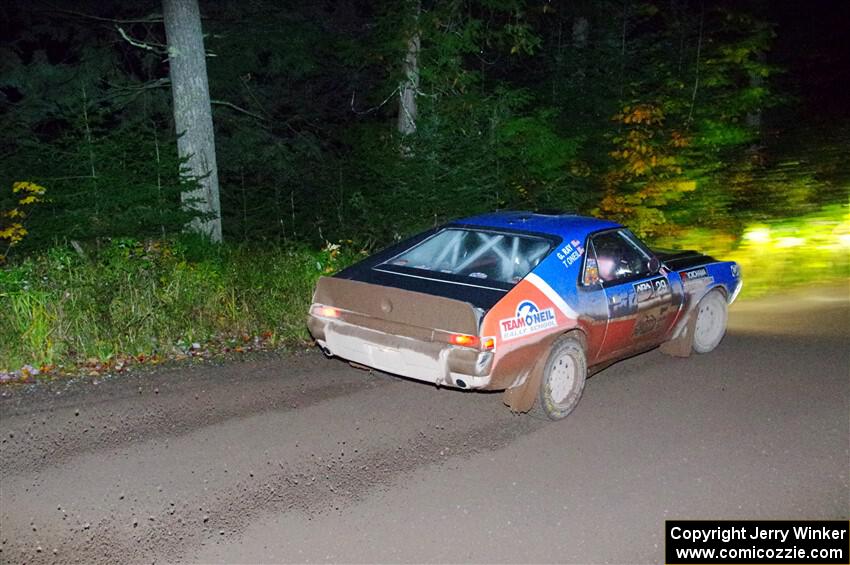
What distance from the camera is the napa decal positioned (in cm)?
537

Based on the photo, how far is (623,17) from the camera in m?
20.1

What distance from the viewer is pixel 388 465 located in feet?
16.3

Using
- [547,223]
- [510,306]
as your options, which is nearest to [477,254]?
[547,223]

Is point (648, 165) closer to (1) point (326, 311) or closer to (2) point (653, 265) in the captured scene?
(2) point (653, 265)

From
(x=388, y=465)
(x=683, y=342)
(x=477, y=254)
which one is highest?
(x=477, y=254)

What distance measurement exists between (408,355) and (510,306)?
0.85 metres

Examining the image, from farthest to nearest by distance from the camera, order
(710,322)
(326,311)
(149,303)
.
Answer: (710,322)
(149,303)
(326,311)

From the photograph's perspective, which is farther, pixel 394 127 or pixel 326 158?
pixel 326 158

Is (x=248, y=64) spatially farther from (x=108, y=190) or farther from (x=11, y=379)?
(x=11, y=379)

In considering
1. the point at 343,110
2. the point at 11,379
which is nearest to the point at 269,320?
the point at 11,379

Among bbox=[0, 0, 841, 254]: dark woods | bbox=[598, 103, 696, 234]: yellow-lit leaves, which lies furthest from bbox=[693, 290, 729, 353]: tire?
bbox=[598, 103, 696, 234]: yellow-lit leaves

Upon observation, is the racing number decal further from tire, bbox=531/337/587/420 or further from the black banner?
the black banner

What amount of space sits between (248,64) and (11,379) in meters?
12.7

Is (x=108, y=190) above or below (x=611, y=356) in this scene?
above
